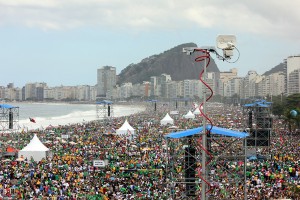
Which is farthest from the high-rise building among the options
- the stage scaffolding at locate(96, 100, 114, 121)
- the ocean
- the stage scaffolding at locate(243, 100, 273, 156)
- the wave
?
the stage scaffolding at locate(243, 100, 273, 156)

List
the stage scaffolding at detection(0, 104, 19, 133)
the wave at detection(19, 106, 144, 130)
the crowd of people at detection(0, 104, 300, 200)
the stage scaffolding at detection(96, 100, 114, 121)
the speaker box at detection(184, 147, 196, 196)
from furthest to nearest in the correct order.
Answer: the wave at detection(19, 106, 144, 130) → the stage scaffolding at detection(96, 100, 114, 121) → the stage scaffolding at detection(0, 104, 19, 133) → the crowd of people at detection(0, 104, 300, 200) → the speaker box at detection(184, 147, 196, 196)

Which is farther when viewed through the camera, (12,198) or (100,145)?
(100,145)

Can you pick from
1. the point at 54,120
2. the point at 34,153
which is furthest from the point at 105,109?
the point at 34,153

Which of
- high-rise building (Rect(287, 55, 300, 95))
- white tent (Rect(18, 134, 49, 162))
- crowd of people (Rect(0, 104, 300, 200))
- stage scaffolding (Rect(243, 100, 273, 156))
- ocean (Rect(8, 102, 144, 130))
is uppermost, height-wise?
high-rise building (Rect(287, 55, 300, 95))

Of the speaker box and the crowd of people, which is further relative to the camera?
the crowd of people

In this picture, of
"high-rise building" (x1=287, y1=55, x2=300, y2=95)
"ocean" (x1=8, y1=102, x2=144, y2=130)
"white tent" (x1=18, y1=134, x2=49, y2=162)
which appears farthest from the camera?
"high-rise building" (x1=287, y1=55, x2=300, y2=95)

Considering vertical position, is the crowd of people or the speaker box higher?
the speaker box

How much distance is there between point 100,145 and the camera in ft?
89.9

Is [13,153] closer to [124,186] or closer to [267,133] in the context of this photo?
[124,186]

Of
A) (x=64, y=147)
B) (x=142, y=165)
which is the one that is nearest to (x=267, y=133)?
(x=142, y=165)

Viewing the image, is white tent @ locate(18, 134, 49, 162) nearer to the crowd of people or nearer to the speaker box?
the crowd of people

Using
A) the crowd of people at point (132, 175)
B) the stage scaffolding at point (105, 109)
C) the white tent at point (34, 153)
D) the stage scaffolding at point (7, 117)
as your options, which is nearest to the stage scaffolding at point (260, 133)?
the crowd of people at point (132, 175)

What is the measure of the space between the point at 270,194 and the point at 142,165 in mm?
5972

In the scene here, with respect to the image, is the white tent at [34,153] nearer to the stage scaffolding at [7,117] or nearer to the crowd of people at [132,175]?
the crowd of people at [132,175]
